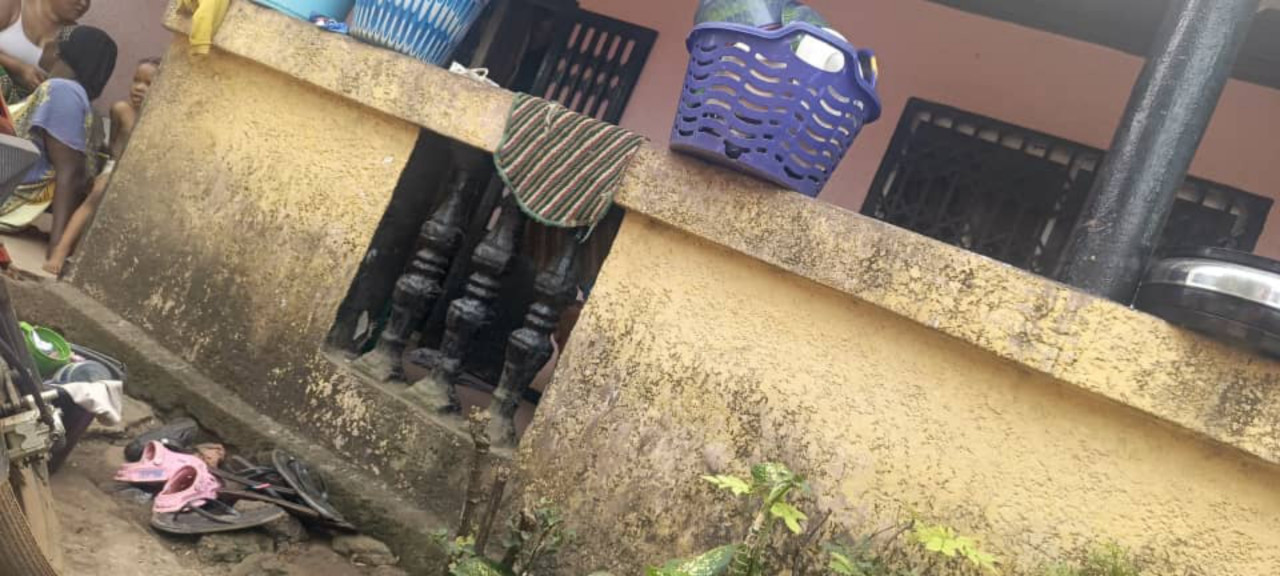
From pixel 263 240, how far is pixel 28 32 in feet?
12.0

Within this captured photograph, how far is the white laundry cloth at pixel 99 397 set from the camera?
2.37 meters

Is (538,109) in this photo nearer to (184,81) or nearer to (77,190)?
(184,81)

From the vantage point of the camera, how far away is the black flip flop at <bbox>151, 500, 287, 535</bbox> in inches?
90.9

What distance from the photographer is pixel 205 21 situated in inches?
120

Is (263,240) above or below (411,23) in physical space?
below

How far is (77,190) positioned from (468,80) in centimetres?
275

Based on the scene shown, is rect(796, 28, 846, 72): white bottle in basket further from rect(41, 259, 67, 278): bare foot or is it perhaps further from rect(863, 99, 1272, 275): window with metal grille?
rect(41, 259, 67, 278): bare foot

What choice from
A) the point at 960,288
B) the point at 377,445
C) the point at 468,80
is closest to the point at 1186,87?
the point at 960,288

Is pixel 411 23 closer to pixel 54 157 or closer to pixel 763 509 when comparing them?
pixel 763 509

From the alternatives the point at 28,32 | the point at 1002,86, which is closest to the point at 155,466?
the point at 1002,86

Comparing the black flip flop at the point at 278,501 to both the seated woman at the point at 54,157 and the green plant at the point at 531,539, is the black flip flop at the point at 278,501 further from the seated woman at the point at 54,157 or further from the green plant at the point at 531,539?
the seated woman at the point at 54,157

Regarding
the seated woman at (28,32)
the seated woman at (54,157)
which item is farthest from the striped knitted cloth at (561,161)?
the seated woman at (28,32)

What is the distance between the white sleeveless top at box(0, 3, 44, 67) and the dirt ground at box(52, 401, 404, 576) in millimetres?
3795

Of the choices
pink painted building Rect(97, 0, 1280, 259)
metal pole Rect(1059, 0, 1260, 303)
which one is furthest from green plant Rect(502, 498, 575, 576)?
pink painted building Rect(97, 0, 1280, 259)
